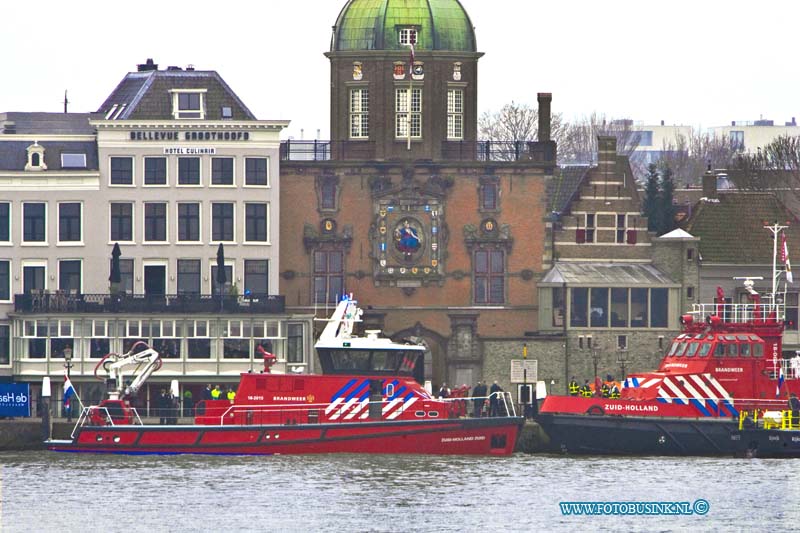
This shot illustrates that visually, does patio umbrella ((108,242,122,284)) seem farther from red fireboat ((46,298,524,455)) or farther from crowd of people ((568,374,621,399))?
crowd of people ((568,374,621,399))

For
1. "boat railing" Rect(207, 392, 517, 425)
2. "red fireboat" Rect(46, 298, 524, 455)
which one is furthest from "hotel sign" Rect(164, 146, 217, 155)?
"boat railing" Rect(207, 392, 517, 425)

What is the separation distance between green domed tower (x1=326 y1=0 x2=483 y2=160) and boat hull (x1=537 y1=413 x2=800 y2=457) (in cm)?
1710

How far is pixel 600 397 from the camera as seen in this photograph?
298 feet

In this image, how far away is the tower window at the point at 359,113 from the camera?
340ft

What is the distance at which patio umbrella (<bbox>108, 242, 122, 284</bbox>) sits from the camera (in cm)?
9775

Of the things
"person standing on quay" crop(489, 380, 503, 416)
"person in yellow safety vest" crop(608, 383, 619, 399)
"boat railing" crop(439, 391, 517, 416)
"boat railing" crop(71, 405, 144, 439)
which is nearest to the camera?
"boat railing" crop(71, 405, 144, 439)

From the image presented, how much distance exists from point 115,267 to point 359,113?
40.2ft

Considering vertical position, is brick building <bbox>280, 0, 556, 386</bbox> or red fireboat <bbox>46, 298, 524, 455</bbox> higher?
brick building <bbox>280, 0, 556, 386</bbox>

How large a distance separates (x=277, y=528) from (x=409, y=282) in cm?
3410

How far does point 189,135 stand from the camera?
10025 cm

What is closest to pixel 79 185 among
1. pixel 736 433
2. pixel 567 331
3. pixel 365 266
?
pixel 365 266

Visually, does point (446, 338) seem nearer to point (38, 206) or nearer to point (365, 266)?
point (365, 266)

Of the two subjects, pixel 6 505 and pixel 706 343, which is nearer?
pixel 6 505

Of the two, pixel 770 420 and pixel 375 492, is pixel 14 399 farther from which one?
pixel 770 420
